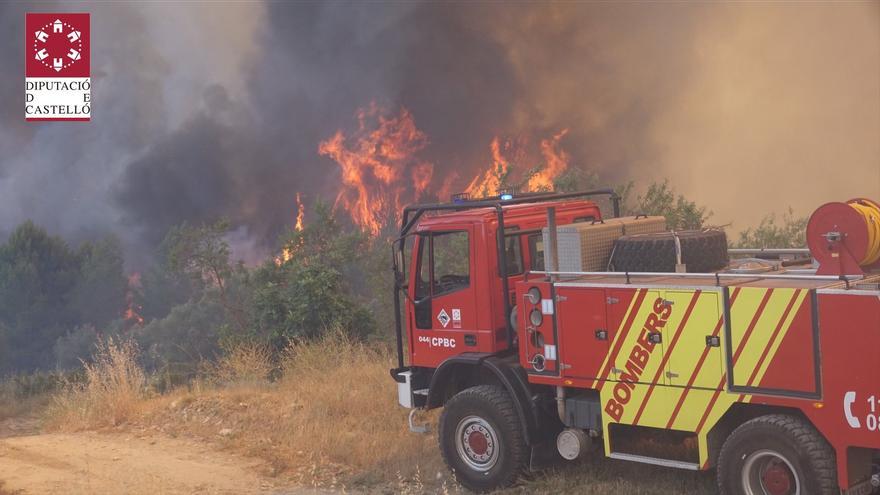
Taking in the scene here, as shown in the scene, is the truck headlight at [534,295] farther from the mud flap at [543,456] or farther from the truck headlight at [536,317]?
the mud flap at [543,456]

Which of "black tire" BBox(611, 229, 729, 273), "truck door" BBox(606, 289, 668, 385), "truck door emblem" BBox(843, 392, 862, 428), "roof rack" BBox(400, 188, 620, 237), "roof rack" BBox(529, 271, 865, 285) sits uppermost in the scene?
"roof rack" BBox(400, 188, 620, 237)

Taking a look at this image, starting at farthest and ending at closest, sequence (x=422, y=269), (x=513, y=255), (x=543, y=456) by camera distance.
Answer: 1. (x=422, y=269)
2. (x=513, y=255)
3. (x=543, y=456)

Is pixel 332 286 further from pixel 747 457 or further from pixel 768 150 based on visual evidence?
pixel 768 150

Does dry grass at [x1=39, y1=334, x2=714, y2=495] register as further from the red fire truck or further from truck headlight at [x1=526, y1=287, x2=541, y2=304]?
truck headlight at [x1=526, y1=287, x2=541, y2=304]

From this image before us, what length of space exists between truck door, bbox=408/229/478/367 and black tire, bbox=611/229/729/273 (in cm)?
143

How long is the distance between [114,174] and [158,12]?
1113 centimetres

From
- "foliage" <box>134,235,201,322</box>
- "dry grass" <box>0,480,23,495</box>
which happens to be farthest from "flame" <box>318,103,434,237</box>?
"dry grass" <box>0,480,23,495</box>

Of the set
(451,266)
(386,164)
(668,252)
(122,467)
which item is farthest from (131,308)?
(668,252)

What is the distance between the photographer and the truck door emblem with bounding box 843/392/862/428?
19.5 feet

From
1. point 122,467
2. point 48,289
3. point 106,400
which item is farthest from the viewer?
point 48,289

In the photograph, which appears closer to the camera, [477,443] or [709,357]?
[709,357]

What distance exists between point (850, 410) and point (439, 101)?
45368 millimetres

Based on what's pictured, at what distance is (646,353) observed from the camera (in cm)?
697

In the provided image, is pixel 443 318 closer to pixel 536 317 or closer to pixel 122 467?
pixel 536 317
